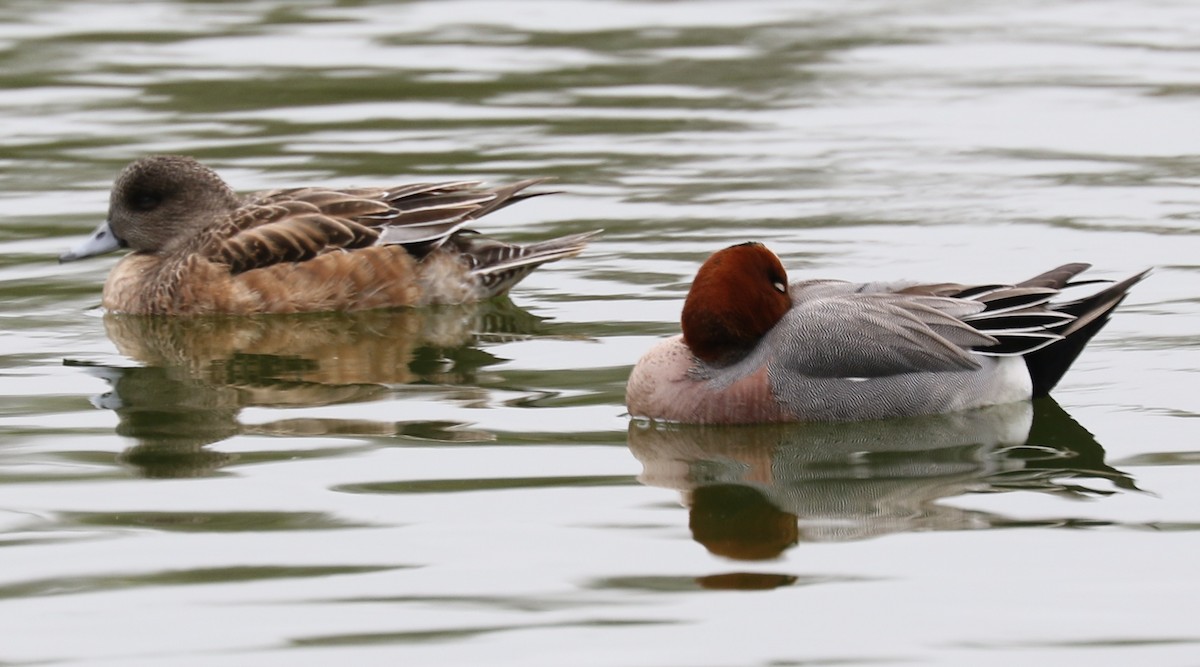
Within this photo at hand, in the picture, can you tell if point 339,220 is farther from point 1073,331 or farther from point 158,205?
point 1073,331

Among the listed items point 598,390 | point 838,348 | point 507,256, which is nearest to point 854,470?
point 838,348

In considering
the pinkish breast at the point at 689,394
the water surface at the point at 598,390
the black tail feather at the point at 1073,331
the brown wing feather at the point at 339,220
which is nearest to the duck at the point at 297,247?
the brown wing feather at the point at 339,220

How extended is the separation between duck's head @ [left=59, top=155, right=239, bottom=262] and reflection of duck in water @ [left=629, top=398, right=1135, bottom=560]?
354 cm

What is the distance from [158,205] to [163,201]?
0.03 meters

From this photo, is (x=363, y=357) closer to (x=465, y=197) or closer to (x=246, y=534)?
(x=465, y=197)

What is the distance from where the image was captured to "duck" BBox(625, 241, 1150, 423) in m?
7.22

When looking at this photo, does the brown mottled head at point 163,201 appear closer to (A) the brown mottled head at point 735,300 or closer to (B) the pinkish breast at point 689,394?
(B) the pinkish breast at point 689,394

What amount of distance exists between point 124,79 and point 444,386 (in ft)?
25.8

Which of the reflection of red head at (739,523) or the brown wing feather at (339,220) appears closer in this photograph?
the reflection of red head at (739,523)

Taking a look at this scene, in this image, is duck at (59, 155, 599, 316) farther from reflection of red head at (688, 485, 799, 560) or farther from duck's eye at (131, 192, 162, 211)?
reflection of red head at (688, 485, 799, 560)

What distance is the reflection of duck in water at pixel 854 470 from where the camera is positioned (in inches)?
242

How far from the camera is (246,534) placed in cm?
616

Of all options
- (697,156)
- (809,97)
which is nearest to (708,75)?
(809,97)

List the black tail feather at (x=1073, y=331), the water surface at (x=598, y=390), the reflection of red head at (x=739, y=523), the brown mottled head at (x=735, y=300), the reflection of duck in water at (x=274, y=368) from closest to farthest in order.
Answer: the water surface at (x=598, y=390)
the reflection of red head at (x=739, y=523)
the brown mottled head at (x=735, y=300)
the reflection of duck in water at (x=274, y=368)
the black tail feather at (x=1073, y=331)
